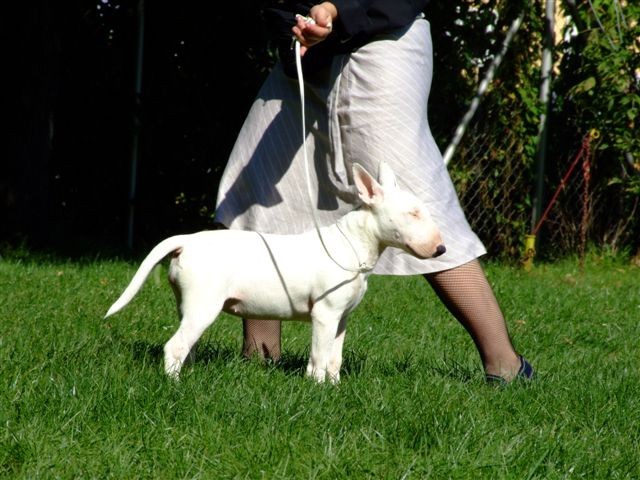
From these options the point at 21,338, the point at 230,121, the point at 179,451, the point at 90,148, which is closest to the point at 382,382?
the point at 179,451

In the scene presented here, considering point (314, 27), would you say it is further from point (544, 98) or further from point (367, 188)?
point (544, 98)

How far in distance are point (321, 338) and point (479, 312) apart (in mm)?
726

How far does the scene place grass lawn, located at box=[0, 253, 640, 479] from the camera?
9.00 ft

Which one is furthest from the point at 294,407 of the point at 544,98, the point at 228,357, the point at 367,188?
the point at 544,98

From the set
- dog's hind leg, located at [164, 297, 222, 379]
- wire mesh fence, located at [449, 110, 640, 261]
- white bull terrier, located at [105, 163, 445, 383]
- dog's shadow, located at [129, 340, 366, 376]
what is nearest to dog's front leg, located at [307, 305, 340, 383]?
white bull terrier, located at [105, 163, 445, 383]

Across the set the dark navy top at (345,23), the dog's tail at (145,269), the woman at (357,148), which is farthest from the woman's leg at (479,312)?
the dog's tail at (145,269)

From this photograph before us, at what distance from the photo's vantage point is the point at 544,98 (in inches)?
328

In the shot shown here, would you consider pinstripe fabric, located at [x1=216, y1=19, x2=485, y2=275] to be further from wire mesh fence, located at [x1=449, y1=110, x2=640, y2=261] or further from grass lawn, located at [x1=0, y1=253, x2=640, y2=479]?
wire mesh fence, located at [x1=449, y1=110, x2=640, y2=261]

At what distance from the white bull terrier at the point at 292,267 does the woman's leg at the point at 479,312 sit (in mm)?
436

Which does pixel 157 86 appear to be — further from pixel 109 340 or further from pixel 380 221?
pixel 380 221

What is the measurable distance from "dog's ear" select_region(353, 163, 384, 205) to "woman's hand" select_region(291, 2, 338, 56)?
17.5 inches

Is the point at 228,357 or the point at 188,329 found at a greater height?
the point at 188,329

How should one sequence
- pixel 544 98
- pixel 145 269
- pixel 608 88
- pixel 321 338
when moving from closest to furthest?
pixel 145 269 < pixel 321 338 < pixel 608 88 < pixel 544 98

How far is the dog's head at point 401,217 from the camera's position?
11.2ft
